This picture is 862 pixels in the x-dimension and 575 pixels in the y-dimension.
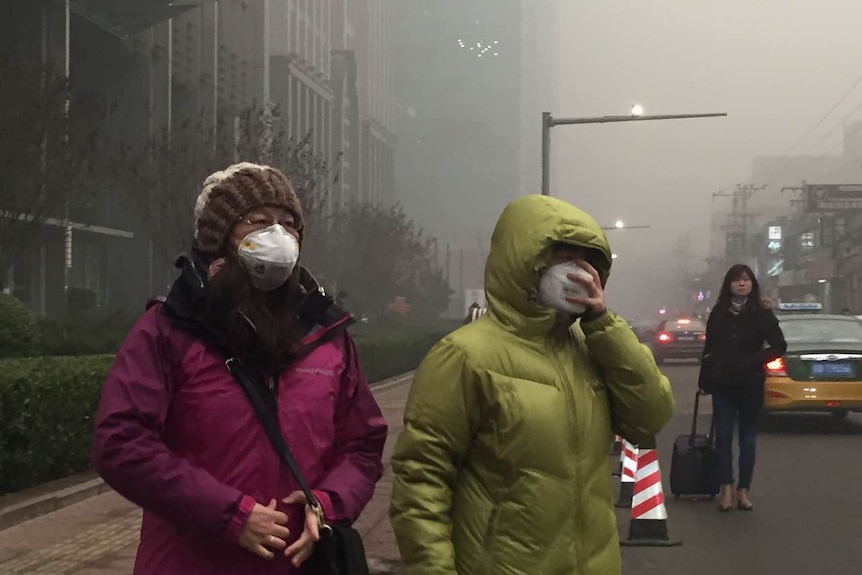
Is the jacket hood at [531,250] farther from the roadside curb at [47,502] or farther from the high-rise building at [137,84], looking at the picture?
the high-rise building at [137,84]

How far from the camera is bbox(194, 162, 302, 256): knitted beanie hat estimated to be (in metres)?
2.81

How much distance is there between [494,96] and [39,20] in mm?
100226

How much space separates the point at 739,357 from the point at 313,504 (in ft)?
21.3

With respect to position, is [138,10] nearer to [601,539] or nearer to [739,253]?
[601,539]

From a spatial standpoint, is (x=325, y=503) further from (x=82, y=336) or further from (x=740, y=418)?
(x=82, y=336)

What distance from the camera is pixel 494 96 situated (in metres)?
128

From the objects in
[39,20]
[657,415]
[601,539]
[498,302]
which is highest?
[39,20]

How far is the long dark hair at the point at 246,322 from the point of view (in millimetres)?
2652

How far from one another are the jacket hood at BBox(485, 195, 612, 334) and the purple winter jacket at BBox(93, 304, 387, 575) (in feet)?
1.72

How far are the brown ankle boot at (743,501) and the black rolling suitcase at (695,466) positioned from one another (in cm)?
22

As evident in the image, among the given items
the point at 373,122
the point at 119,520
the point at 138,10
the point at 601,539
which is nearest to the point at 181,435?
the point at 601,539

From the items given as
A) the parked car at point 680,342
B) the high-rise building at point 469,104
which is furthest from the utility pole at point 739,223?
the parked car at point 680,342

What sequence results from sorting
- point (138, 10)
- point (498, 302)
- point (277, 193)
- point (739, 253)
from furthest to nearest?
1. point (739, 253)
2. point (138, 10)
3. point (498, 302)
4. point (277, 193)

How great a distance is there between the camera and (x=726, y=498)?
29.4 feet
